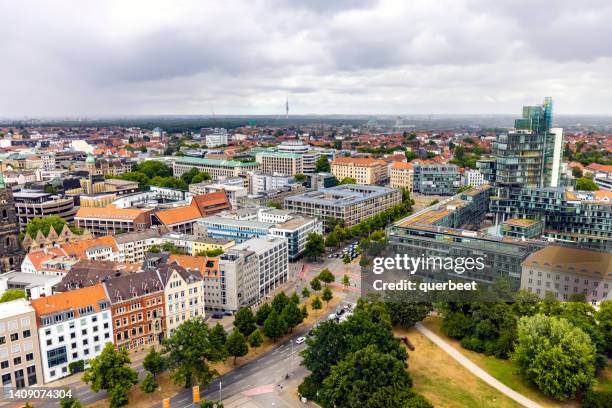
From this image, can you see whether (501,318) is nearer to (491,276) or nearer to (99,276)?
(491,276)

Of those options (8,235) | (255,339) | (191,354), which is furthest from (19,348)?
(8,235)

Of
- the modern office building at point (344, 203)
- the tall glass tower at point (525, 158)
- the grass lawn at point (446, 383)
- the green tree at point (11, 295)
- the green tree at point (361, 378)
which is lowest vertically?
the grass lawn at point (446, 383)

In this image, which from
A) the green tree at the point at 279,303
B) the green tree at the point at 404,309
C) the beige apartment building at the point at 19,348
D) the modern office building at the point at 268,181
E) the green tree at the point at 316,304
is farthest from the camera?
the modern office building at the point at 268,181

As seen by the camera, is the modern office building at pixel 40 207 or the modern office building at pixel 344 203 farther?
the modern office building at pixel 40 207

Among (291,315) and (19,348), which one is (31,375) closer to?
(19,348)

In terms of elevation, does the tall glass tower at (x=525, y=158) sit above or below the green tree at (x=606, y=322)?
above

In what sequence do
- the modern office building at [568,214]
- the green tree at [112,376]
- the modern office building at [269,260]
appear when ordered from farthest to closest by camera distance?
the modern office building at [568,214]
the modern office building at [269,260]
the green tree at [112,376]

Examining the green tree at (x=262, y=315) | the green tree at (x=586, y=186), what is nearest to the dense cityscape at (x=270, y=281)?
the green tree at (x=262, y=315)

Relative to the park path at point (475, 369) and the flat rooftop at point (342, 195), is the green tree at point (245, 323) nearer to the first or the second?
the park path at point (475, 369)
